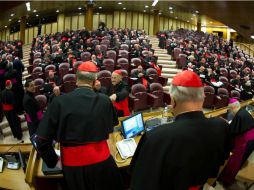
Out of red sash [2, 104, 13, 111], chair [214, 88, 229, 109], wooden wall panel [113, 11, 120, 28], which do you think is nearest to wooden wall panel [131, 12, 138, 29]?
wooden wall panel [113, 11, 120, 28]

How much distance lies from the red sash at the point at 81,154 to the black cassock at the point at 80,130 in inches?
1.0

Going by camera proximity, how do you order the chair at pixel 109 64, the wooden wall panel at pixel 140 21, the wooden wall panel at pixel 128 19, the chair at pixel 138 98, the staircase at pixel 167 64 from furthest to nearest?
the wooden wall panel at pixel 140 21 → the wooden wall panel at pixel 128 19 → the staircase at pixel 167 64 → the chair at pixel 109 64 → the chair at pixel 138 98

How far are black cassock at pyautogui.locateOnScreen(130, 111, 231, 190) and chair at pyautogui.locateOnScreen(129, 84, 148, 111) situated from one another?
6686 millimetres

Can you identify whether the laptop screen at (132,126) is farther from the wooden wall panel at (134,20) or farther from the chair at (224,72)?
the wooden wall panel at (134,20)

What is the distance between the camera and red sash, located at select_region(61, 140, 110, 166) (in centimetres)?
238

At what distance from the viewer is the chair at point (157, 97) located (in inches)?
342

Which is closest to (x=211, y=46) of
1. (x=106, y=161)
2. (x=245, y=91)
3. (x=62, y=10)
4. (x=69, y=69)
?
(x=245, y=91)

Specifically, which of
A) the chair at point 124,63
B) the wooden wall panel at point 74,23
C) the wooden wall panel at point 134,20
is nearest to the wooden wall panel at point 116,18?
the wooden wall panel at point 134,20

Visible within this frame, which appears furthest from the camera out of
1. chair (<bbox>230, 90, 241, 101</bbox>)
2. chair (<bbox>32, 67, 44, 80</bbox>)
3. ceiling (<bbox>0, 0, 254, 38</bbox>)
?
ceiling (<bbox>0, 0, 254, 38</bbox>)

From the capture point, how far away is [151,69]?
10328mm

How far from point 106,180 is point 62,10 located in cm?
2805

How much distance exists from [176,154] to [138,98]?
22.7ft

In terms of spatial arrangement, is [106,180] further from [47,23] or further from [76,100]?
[47,23]

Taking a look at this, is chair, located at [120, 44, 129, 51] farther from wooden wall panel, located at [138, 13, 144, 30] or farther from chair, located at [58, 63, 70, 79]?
wooden wall panel, located at [138, 13, 144, 30]
